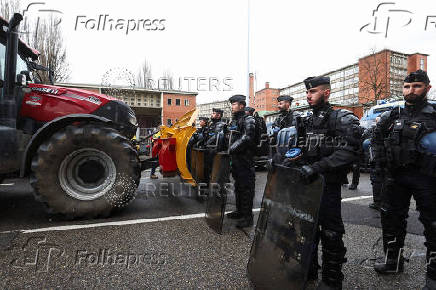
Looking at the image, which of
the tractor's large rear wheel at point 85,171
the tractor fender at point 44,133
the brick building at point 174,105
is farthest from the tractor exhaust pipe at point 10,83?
the brick building at point 174,105

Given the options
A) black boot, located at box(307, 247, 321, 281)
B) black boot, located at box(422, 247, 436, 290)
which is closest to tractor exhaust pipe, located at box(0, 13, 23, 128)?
black boot, located at box(307, 247, 321, 281)

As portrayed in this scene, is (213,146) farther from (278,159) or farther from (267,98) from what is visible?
(267,98)

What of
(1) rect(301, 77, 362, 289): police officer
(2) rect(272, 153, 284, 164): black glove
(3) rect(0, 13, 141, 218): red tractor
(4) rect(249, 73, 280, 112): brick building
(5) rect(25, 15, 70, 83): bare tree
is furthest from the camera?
(4) rect(249, 73, 280, 112): brick building

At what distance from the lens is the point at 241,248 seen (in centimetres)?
301

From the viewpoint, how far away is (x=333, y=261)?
2.06m

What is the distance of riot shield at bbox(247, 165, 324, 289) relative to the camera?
1.78m

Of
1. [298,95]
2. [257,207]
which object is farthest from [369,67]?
[298,95]

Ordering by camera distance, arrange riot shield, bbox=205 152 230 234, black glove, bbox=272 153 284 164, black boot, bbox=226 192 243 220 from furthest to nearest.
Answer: black boot, bbox=226 192 243 220
riot shield, bbox=205 152 230 234
black glove, bbox=272 153 284 164

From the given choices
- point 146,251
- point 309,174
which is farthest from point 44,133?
point 309,174

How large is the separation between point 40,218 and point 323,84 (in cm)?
430

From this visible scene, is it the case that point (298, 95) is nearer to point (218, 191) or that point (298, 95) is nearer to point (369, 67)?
point (369, 67)

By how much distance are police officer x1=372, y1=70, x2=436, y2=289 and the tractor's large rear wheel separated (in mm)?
3255

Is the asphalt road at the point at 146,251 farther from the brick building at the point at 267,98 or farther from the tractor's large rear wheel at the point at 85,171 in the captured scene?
the brick building at the point at 267,98

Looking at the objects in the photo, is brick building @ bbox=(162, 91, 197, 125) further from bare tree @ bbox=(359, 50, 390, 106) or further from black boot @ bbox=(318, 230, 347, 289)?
black boot @ bbox=(318, 230, 347, 289)
